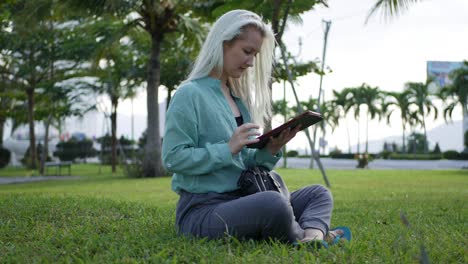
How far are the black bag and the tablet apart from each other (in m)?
0.17

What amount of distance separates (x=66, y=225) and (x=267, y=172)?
204cm

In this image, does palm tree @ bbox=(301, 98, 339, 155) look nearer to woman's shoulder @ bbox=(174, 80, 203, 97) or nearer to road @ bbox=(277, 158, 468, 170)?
road @ bbox=(277, 158, 468, 170)

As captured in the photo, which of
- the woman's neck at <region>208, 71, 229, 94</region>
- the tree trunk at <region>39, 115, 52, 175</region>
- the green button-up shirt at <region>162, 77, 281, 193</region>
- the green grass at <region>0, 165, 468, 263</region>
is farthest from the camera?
the tree trunk at <region>39, 115, 52, 175</region>

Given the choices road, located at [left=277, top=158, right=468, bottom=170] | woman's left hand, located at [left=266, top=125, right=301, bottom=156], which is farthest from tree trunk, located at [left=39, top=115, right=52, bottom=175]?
woman's left hand, located at [left=266, top=125, right=301, bottom=156]

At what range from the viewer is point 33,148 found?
88.7ft

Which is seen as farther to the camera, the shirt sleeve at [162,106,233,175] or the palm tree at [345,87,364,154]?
the palm tree at [345,87,364,154]

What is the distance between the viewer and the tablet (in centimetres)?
319

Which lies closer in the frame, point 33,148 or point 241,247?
point 241,247

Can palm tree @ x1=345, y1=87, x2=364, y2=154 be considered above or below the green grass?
above

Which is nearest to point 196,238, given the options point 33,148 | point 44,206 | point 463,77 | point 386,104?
point 44,206

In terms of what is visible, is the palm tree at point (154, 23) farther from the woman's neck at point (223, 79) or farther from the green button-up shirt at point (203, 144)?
the green button-up shirt at point (203, 144)

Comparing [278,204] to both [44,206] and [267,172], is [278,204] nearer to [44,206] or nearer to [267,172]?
[267,172]

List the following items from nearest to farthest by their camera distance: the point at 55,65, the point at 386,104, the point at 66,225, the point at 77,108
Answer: the point at 66,225 < the point at 55,65 < the point at 77,108 < the point at 386,104

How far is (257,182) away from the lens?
11.2 ft
